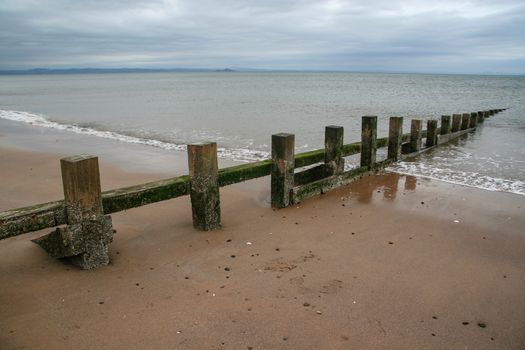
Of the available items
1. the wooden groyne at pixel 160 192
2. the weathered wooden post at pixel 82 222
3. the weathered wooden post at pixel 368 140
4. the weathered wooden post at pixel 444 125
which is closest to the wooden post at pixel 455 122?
the weathered wooden post at pixel 444 125

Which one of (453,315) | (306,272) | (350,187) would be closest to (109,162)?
(350,187)

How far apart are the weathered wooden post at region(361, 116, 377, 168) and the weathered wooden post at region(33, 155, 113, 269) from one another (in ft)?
19.1

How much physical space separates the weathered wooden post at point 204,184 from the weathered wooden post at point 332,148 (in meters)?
2.77

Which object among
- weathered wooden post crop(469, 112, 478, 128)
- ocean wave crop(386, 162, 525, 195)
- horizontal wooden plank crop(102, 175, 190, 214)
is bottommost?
ocean wave crop(386, 162, 525, 195)

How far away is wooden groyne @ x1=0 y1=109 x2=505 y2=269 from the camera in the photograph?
4031mm

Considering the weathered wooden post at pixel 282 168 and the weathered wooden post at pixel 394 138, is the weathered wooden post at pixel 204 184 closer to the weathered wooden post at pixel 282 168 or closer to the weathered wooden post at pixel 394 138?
the weathered wooden post at pixel 282 168

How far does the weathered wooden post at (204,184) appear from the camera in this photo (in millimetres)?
5156

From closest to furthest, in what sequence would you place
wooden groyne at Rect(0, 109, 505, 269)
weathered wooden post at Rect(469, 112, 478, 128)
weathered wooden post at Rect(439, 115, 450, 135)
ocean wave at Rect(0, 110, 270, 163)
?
wooden groyne at Rect(0, 109, 505, 269) → ocean wave at Rect(0, 110, 270, 163) → weathered wooden post at Rect(439, 115, 450, 135) → weathered wooden post at Rect(469, 112, 478, 128)

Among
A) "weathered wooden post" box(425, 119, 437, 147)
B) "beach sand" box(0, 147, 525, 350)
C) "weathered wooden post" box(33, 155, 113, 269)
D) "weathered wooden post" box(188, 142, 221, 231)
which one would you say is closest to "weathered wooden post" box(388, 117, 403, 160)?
"weathered wooden post" box(425, 119, 437, 147)

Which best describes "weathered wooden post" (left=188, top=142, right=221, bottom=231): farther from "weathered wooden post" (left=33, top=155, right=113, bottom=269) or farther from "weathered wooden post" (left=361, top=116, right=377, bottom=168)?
"weathered wooden post" (left=361, top=116, right=377, bottom=168)

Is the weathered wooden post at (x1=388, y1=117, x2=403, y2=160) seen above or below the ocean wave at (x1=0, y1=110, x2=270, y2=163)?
above

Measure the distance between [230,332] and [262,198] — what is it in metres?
4.07

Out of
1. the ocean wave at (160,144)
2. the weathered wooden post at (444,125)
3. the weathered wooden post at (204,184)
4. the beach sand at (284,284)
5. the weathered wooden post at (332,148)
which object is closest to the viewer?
the beach sand at (284,284)

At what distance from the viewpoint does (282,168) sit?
635 cm
